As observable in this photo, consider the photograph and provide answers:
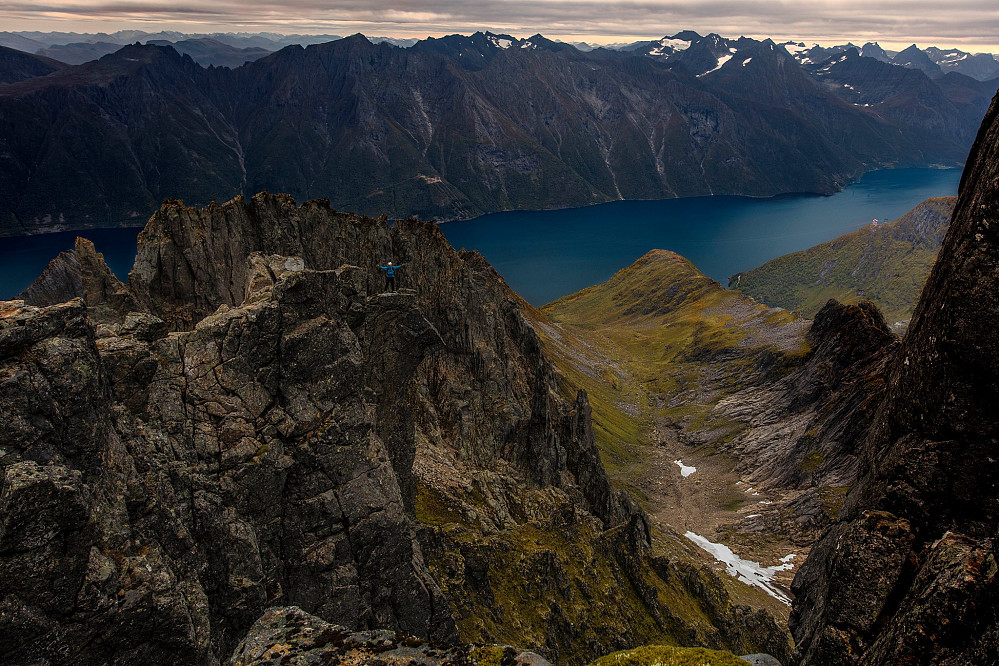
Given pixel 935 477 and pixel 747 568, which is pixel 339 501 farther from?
pixel 747 568

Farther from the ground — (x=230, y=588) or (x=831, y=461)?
(x=230, y=588)

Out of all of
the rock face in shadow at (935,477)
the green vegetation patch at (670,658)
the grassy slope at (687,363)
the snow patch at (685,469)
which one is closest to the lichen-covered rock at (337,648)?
the green vegetation patch at (670,658)

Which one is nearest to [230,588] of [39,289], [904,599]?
[904,599]

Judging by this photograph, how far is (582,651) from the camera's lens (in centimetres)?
4216

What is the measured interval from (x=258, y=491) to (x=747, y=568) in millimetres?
83558

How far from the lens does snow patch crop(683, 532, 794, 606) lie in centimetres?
7944

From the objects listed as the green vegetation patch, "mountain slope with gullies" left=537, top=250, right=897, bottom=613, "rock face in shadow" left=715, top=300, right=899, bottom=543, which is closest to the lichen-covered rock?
the green vegetation patch

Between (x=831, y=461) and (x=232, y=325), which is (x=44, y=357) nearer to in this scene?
(x=232, y=325)

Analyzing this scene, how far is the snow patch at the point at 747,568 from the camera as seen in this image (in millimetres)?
79444

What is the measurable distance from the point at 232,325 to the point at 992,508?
28.3 m

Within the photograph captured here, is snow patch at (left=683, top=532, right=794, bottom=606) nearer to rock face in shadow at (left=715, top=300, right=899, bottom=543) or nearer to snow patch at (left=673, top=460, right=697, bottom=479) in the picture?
rock face in shadow at (left=715, top=300, right=899, bottom=543)

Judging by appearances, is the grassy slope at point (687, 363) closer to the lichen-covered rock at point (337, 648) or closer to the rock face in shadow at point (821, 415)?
the rock face in shadow at point (821, 415)

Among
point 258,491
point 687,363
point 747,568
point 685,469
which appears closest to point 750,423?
point 685,469

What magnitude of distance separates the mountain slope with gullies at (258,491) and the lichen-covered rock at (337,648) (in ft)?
0.85
